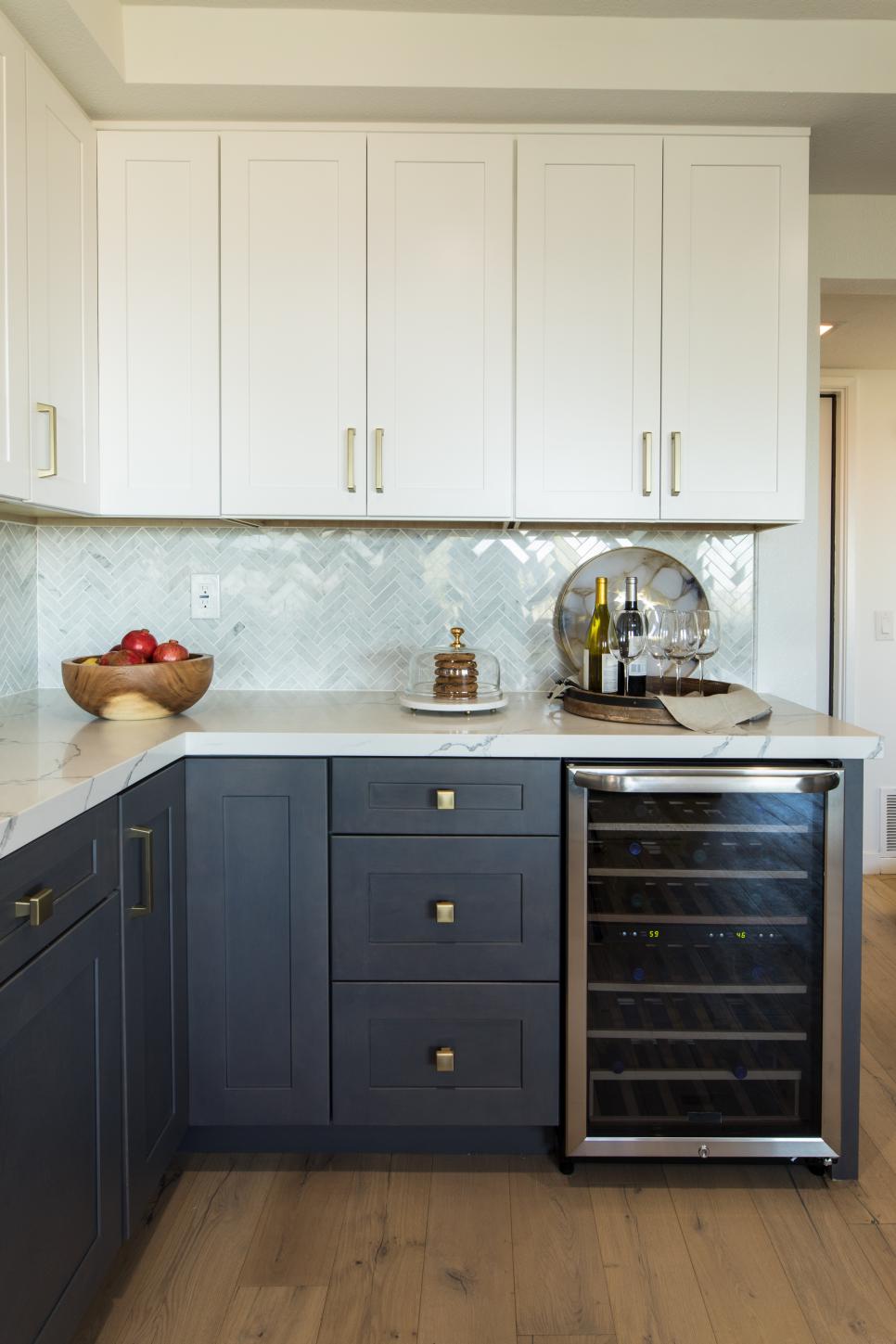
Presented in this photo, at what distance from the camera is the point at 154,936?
1774 millimetres

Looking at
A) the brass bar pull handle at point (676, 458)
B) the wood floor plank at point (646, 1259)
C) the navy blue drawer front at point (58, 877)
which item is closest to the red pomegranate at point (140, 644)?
the navy blue drawer front at point (58, 877)

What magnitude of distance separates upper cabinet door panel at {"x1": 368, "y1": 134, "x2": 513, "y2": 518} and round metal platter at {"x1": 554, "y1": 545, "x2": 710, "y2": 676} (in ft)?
1.39

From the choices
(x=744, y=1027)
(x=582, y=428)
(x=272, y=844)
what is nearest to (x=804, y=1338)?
(x=744, y=1027)

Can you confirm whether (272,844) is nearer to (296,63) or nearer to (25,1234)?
(25,1234)

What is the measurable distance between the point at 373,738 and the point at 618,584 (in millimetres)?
977

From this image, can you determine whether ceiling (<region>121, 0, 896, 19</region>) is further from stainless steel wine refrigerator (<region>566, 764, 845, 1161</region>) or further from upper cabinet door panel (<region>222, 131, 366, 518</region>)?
stainless steel wine refrigerator (<region>566, 764, 845, 1161</region>)

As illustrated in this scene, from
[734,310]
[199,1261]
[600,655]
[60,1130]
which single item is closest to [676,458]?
[734,310]

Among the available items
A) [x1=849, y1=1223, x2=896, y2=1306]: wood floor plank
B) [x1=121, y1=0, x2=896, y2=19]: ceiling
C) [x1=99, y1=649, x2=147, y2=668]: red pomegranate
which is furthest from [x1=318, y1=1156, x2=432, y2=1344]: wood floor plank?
[x1=121, y1=0, x2=896, y2=19]: ceiling

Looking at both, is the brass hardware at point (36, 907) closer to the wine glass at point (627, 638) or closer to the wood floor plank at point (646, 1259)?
the wood floor plank at point (646, 1259)

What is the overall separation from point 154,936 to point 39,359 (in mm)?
1231

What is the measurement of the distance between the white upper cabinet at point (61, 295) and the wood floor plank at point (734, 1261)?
2.02m

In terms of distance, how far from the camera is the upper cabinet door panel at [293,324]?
2248mm

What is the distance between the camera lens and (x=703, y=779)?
1.96 metres

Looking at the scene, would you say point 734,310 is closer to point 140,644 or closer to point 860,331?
point 140,644
